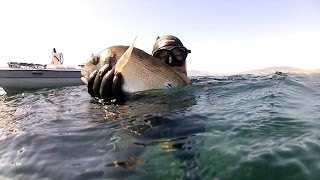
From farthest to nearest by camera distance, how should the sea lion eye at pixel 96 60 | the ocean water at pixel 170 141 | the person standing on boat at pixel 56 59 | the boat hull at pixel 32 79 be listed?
1. the person standing on boat at pixel 56 59
2. the boat hull at pixel 32 79
3. the sea lion eye at pixel 96 60
4. the ocean water at pixel 170 141

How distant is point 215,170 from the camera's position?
2.80 metres

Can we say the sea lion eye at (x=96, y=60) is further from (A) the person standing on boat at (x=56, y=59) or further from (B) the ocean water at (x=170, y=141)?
(A) the person standing on boat at (x=56, y=59)

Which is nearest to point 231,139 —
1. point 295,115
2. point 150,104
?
point 295,115

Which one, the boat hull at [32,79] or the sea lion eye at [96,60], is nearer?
the sea lion eye at [96,60]

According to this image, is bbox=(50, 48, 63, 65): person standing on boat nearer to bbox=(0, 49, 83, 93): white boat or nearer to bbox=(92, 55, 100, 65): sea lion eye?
bbox=(0, 49, 83, 93): white boat

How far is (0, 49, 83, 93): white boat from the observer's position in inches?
680

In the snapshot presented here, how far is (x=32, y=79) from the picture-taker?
58.3 ft

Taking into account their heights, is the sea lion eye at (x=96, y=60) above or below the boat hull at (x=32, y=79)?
above

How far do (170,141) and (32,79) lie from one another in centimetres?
1599

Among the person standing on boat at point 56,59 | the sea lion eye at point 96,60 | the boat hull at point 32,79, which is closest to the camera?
the sea lion eye at point 96,60

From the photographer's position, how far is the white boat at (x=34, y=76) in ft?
56.6

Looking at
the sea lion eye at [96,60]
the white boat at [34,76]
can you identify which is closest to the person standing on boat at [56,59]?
the white boat at [34,76]

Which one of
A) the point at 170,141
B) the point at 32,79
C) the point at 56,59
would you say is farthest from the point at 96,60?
the point at 56,59

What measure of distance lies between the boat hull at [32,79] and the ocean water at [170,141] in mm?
12632
